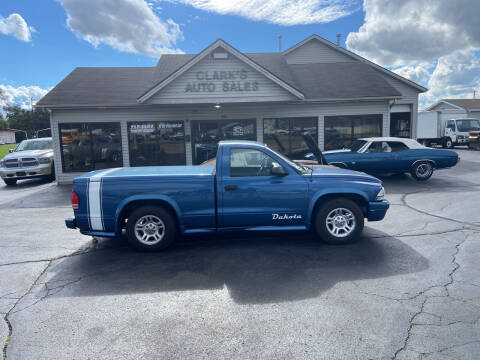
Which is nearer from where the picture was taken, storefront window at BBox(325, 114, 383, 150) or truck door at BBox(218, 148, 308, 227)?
truck door at BBox(218, 148, 308, 227)

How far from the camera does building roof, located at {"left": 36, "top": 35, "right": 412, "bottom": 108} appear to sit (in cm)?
1258

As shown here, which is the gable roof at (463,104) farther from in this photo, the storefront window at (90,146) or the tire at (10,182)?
the tire at (10,182)

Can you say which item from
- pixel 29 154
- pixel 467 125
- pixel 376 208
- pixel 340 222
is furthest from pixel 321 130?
pixel 467 125

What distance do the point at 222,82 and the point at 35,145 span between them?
9.60 m

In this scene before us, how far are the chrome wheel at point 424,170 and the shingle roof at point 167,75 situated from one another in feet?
13.0

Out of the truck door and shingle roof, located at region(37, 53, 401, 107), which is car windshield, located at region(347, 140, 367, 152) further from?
the truck door

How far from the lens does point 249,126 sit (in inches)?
560

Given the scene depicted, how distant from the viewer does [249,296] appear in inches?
147

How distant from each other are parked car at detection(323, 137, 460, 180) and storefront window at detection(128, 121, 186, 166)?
6.32 metres

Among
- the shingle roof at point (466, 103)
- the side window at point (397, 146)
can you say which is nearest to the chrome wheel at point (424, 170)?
the side window at point (397, 146)

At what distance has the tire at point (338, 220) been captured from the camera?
209 inches

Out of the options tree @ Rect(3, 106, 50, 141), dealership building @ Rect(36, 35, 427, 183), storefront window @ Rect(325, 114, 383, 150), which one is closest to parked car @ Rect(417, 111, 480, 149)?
dealership building @ Rect(36, 35, 427, 183)

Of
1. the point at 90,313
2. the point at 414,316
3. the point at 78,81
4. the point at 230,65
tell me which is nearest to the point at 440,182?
the point at 230,65

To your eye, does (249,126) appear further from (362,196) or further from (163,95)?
(362,196)
